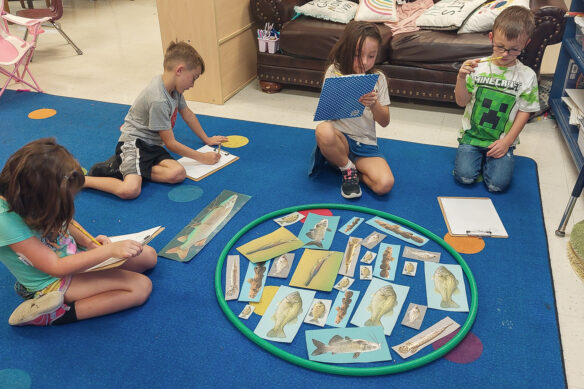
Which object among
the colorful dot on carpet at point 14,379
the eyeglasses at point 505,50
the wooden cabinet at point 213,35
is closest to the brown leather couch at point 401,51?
the wooden cabinet at point 213,35

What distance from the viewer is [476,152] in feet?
8.38

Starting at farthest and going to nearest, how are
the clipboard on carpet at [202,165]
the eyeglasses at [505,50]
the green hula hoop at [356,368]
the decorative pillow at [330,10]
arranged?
the decorative pillow at [330,10] < the clipboard on carpet at [202,165] < the eyeglasses at [505,50] < the green hula hoop at [356,368]

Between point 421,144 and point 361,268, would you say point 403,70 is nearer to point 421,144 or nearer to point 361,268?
point 421,144

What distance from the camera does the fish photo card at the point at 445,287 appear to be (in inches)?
70.9

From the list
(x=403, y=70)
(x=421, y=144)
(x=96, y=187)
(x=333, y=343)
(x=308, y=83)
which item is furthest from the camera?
(x=308, y=83)

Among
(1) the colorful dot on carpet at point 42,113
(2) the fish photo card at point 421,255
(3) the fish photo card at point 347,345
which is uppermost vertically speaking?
(1) the colorful dot on carpet at point 42,113

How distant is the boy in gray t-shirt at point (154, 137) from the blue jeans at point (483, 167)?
4.57 ft

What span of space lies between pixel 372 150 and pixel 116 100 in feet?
6.82

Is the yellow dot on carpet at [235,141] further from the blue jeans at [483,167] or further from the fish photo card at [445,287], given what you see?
the fish photo card at [445,287]

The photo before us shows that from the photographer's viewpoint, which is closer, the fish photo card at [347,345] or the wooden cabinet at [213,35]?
the fish photo card at [347,345]

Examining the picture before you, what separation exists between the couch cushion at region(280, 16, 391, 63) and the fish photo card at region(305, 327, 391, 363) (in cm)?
217

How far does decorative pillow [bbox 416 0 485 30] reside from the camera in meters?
3.22

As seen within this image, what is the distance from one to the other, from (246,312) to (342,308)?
359 mm

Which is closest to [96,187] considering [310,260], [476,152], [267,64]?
[310,260]
